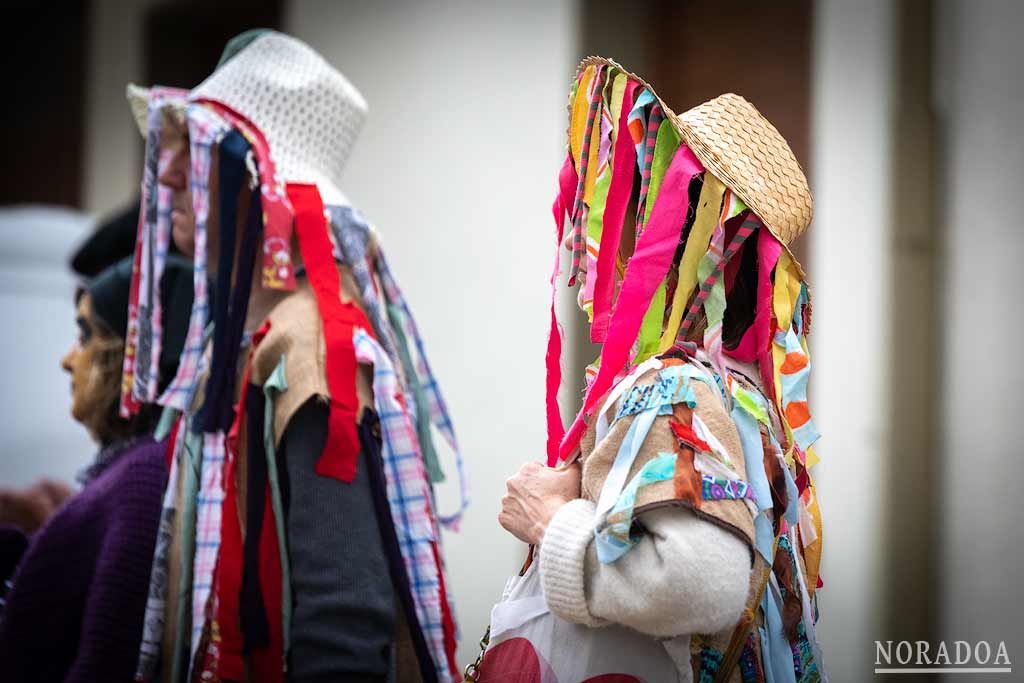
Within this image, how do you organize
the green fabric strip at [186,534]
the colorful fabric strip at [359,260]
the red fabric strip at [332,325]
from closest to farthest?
1. the red fabric strip at [332,325]
2. the green fabric strip at [186,534]
3. the colorful fabric strip at [359,260]

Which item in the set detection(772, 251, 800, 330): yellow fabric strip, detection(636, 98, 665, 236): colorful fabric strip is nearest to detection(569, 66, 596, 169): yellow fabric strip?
detection(636, 98, 665, 236): colorful fabric strip

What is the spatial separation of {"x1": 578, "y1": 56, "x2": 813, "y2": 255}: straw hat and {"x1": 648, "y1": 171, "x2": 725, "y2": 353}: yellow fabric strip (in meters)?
0.02

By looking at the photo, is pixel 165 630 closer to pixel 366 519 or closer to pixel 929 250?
pixel 366 519

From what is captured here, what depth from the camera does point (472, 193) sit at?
4.10 meters

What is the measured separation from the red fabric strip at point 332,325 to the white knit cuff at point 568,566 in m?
0.58

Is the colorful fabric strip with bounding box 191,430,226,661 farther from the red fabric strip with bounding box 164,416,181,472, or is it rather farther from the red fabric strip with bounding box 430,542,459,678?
the red fabric strip with bounding box 430,542,459,678

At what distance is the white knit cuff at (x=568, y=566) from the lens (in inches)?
57.0

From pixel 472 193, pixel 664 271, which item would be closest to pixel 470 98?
pixel 472 193

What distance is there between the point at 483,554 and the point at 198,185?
2.13 meters

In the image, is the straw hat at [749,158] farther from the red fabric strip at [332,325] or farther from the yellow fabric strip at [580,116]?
the red fabric strip at [332,325]

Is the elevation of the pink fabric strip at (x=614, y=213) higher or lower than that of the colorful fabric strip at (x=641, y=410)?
higher

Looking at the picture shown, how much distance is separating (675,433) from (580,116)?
23.5 inches

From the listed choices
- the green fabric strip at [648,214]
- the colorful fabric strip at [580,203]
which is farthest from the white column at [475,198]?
the green fabric strip at [648,214]

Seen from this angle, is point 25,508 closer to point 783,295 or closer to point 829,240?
point 783,295
